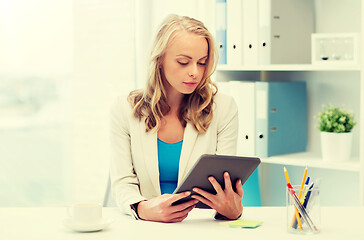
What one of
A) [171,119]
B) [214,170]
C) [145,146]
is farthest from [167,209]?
[171,119]

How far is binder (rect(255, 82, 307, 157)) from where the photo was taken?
2.90 meters

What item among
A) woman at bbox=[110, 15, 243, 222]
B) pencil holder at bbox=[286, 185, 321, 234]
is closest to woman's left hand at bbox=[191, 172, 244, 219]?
pencil holder at bbox=[286, 185, 321, 234]

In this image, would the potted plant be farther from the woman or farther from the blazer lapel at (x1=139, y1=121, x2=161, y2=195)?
the blazer lapel at (x1=139, y1=121, x2=161, y2=195)

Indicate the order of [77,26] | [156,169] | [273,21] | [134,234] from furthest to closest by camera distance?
[77,26] < [273,21] < [156,169] < [134,234]

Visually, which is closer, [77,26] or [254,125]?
[254,125]

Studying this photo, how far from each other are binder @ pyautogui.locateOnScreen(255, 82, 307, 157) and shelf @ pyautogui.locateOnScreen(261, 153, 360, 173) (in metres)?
0.05

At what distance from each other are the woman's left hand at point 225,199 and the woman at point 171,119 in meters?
0.35

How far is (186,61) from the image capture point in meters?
2.10

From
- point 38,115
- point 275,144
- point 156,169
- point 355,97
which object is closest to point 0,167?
point 38,115

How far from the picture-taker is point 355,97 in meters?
2.95

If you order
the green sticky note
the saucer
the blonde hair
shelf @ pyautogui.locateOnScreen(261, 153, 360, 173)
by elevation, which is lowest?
the green sticky note

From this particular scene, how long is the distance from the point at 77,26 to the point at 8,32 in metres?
0.38

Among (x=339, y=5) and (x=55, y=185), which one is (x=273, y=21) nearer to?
(x=339, y=5)

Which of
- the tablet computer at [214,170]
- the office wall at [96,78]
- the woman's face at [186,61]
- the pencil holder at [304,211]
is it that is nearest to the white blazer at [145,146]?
the woman's face at [186,61]
